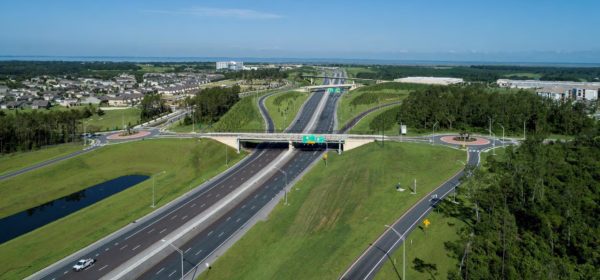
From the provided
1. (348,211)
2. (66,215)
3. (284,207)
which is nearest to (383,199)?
(348,211)

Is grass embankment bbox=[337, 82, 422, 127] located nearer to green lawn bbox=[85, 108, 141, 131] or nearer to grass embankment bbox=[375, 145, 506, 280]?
green lawn bbox=[85, 108, 141, 131]

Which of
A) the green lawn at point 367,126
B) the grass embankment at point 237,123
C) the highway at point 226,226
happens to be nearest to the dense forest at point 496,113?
the green lawn at point 367,126

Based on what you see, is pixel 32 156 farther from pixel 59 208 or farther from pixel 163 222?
pixel 163 222

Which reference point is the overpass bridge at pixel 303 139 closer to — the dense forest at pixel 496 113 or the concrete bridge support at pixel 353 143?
the concrete bridge support at pixel 353 143

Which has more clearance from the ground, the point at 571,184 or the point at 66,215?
the point at 571,184

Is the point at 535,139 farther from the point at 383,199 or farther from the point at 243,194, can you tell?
the point at 243,194
